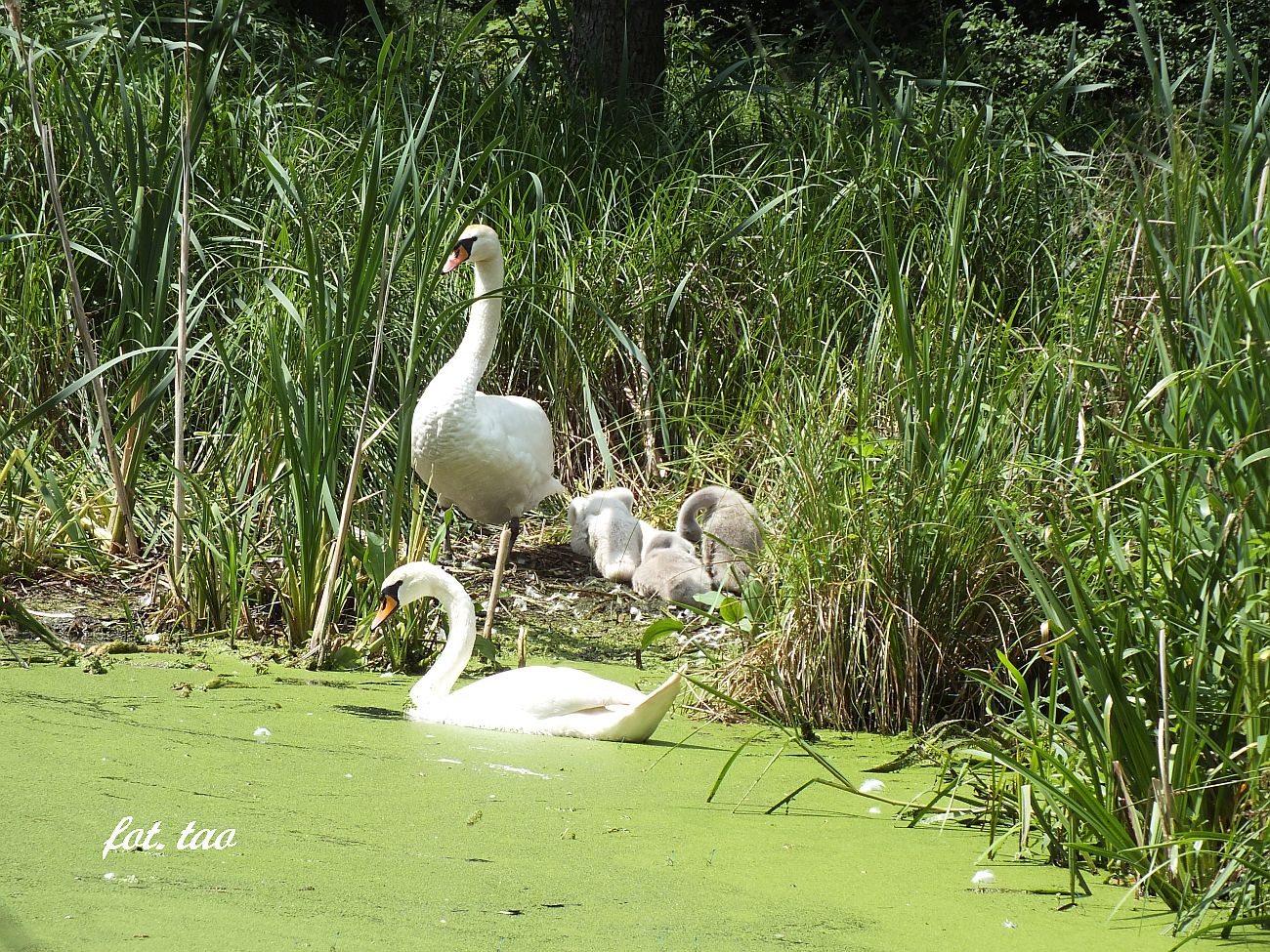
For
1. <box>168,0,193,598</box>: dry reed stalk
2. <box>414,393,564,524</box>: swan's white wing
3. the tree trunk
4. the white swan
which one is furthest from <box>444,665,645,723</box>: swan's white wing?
the tree trunk

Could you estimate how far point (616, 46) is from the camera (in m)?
8.65

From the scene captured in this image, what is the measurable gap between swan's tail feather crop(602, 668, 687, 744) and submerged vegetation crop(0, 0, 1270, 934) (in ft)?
1.61

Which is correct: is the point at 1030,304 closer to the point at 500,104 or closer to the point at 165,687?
the point at 500,104

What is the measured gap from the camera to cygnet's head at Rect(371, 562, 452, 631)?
4.04 metres

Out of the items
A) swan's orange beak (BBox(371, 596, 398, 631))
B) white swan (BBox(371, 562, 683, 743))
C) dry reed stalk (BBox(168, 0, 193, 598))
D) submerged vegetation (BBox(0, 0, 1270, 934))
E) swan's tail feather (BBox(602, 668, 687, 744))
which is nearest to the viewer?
submerged vegetation (BBox(0, 0, 1270, 934))

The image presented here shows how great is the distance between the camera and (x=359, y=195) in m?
6.14

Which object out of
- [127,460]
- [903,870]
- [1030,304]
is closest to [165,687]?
[127,460]

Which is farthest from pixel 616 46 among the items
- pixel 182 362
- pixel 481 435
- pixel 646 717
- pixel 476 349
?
pixel 646 717

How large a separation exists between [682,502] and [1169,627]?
370cm

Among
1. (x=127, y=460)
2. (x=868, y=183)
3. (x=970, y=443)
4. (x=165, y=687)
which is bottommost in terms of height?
(x=165, y=687)

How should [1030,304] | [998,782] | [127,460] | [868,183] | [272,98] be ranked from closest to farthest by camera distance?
[998,782], [127,460], [1030,304], [868,183], [272,98]

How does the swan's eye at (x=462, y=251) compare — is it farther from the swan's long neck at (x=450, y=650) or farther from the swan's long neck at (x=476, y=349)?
the swan's long neck at (x=450, y=650)

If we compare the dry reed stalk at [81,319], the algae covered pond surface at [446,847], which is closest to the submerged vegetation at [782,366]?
the dry reed stalk at [81,319]

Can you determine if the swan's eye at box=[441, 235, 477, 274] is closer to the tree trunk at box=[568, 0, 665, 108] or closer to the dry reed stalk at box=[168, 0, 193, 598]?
the dry reed stalk at box=[168, 0, 193, 598]
